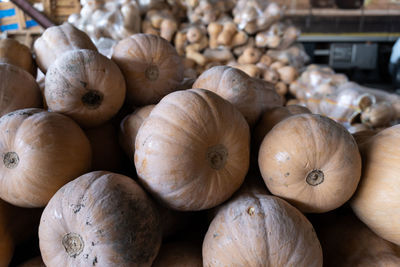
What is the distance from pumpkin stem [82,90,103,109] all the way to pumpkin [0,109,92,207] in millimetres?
146

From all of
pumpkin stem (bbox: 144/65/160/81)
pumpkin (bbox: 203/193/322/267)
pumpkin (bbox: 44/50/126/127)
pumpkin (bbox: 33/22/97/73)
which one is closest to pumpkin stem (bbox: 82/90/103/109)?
pumpkin (bbox: 44/50/126/127)

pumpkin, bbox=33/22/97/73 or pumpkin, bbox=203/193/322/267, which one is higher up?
pumpkin, bbox=33/22/97/73

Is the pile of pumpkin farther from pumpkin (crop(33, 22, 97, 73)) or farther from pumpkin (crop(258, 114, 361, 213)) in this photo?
pumpkin (crop(33, 22, 97, 73))

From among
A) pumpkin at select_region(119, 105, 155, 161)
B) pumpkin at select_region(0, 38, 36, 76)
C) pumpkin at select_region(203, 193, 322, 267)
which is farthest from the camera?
pumpkin at select_region(0, 38, 36, 76)

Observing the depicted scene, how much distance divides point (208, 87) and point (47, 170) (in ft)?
2.23

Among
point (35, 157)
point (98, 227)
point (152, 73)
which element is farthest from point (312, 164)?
point (35, 157)

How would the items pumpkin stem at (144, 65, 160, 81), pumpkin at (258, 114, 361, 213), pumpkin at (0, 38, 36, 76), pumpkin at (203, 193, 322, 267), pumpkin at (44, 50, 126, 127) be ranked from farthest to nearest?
pumpkin at (0, 38, 36, 76), pumpkin stem at (144, 65, 160, 81), pumpkin at (44, 50, 126, 127), pumpkin at (258, 114, 361, 213), pumpkin at (203, 193, 322, 267)

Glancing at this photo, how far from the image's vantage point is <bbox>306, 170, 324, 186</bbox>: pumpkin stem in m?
0.96

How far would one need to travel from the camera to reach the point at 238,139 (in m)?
0.99

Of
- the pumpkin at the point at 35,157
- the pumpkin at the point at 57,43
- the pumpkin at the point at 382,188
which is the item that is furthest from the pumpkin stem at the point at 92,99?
the pumpkin at the point at 382,188

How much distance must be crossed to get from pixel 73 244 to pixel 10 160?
14.8 inches

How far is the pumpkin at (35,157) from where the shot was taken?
38.4 inches

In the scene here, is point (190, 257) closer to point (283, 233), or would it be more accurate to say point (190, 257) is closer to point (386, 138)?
point (283, 233)

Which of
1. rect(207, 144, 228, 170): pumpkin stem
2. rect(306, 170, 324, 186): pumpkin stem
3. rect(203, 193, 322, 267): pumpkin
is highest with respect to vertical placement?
rect(207, 144, 228, 170): pumpkin stem
